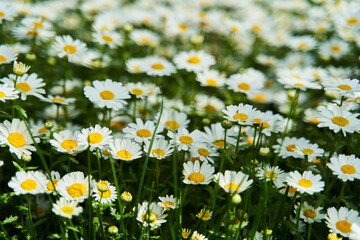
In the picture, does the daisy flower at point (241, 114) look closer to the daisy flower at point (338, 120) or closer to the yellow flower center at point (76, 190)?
the daisy flower at point (338, 120)

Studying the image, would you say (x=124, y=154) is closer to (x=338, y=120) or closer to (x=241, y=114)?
(x=241, y=114)

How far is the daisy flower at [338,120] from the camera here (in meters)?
2.58

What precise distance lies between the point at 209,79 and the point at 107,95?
131cm

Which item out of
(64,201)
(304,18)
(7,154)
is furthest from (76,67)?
(304,18)

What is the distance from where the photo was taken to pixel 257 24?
17.0ft

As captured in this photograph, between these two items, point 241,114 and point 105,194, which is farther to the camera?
point 241,114

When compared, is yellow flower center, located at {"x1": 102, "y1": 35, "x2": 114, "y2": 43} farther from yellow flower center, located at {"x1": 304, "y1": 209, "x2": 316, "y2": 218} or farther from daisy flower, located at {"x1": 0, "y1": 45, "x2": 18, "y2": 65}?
yellow flower center, located at {"x1": 304, "y1": 209, "x2": 316, "y2": 218}

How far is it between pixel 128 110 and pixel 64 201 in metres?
1.99

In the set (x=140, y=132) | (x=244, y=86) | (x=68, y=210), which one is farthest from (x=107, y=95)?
(x=244, y=86)

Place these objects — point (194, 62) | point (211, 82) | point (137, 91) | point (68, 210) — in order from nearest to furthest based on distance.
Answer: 1. point (68, 210)
2. point (137, 91)
3. point (211, 82)
4. point (194, 62)

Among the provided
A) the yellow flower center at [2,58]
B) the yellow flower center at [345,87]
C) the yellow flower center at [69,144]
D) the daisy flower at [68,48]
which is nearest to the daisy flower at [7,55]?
the yellow flower center at [2,58]

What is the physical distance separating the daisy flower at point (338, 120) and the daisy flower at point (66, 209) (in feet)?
5.41

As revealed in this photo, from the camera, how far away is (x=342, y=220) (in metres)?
2.31

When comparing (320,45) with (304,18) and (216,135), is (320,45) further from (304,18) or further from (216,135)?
(216,135)
